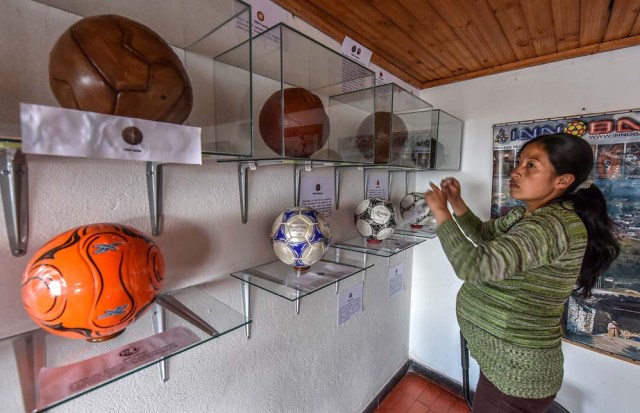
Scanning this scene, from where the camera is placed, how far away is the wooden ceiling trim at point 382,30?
1050mm

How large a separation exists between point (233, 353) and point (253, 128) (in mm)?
739

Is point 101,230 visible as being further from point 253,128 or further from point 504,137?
point 504,137

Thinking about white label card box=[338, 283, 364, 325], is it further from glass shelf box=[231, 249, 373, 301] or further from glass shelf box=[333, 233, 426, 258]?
glass shelf box=[231, 249, 373, 301]

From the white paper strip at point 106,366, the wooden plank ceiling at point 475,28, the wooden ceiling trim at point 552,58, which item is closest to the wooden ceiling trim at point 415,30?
the wooden plank ceiling at point 475,28

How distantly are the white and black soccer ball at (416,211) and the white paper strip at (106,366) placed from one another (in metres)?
1.19

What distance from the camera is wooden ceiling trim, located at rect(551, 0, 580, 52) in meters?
1.04

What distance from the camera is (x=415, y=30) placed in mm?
1219

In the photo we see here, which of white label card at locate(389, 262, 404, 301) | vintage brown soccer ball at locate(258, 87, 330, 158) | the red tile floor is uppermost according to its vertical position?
vintage brown soccer ball at locate(258, 87, 330, 158)

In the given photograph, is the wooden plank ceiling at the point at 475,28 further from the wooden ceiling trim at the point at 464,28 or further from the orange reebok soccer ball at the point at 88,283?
the orange reebok soccer ball at the point at 88,283

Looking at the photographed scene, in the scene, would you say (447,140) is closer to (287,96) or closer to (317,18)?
(317,18)

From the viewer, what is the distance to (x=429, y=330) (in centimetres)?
197

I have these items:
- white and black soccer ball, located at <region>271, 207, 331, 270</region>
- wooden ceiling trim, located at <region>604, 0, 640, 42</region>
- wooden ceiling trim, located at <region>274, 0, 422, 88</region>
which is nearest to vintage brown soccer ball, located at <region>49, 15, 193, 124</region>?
white and black soccer ball, located at <region>271, 207, 331, 270</region>

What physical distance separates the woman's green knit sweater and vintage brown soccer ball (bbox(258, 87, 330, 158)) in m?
0.47

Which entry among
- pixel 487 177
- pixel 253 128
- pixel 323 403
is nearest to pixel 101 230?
pixel 253 128
